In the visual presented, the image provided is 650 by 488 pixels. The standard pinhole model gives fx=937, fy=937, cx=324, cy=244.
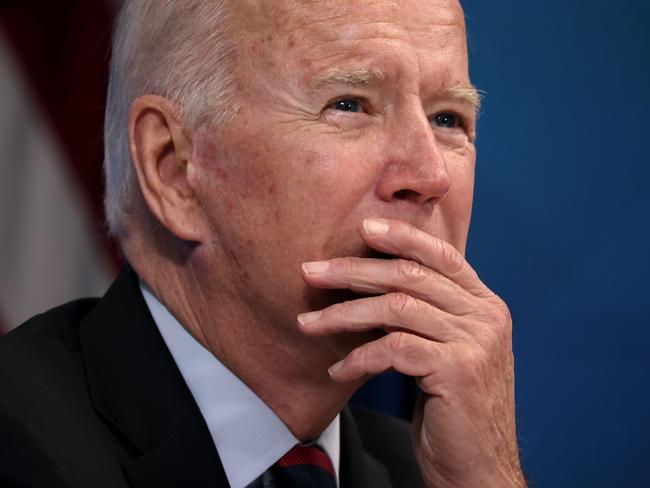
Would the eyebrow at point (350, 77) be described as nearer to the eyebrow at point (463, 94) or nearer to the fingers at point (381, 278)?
the eyebrow at point (463, 94)

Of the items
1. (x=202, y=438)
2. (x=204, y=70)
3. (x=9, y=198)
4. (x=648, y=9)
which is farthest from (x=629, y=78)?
(x=9, y=198)

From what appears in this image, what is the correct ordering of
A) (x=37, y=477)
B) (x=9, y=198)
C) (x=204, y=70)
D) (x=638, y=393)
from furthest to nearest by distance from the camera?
(x=9, y=198), (x=638, y=393), (x=204, y=70), (x=37, y=477)

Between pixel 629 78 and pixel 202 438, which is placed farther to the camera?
pixel 629 78

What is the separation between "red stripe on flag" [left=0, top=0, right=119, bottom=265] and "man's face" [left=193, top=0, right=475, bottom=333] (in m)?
1.27

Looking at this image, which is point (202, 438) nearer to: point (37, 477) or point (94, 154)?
point (37, 477)

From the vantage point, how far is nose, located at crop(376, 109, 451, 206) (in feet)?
6.31

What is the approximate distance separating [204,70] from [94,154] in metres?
1.28

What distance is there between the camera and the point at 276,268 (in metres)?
1.99

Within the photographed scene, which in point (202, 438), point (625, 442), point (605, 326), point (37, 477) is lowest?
point (625, 442)

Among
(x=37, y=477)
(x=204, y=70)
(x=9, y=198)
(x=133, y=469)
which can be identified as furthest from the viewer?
(x=9, y=198)

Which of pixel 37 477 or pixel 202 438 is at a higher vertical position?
pixel 37 477

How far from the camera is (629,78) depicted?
2.82m

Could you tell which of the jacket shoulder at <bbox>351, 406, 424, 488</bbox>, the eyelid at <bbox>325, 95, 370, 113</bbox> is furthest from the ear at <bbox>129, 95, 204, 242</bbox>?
the jacket shoulder at <bbox>351, 406, 424, 488</bbox>

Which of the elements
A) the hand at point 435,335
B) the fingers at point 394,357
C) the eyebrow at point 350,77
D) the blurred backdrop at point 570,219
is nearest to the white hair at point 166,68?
the eyebrow at point 350,77
